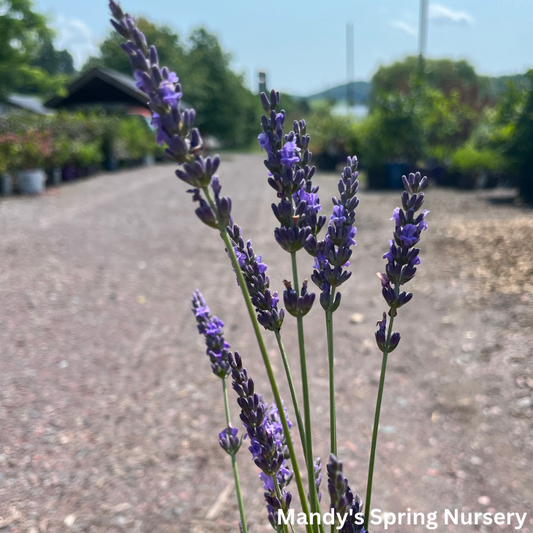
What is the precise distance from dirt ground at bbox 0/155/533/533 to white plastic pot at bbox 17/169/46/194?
6262 mm

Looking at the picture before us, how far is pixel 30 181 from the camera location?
13.0 metres

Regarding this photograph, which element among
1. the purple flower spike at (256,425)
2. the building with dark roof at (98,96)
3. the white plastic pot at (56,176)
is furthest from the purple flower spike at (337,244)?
the building with dark roof at (98,96)

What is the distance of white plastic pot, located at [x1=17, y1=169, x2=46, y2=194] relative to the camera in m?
12.9

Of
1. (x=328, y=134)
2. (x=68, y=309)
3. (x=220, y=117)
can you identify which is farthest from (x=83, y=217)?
(x=220, y=117)

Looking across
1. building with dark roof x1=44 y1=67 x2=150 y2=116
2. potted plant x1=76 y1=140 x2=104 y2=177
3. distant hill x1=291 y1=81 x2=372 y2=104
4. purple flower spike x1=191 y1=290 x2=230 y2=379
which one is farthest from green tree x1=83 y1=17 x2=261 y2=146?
purple flower spike x1=191 y1=290 x2=230 y2=379

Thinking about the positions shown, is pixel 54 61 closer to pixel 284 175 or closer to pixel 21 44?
pixel 21 44

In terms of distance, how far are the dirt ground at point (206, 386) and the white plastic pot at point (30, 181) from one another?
6.26m

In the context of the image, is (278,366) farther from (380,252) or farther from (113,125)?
(113,125)

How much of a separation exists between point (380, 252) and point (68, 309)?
4.37m

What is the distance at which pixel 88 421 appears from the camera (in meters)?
3.31

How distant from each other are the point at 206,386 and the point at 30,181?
37.1ft

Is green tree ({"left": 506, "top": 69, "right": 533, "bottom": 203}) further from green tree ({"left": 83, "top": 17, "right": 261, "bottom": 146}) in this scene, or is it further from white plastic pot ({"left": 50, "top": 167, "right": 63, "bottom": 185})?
green tree ({"left": 83, "top": 17, "right": 261, "bottom": 146})

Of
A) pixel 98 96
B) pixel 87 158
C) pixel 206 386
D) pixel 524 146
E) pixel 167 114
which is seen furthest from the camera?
pixel 98 96

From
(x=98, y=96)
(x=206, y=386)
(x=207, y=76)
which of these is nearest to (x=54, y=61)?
(x=207, y=76)
